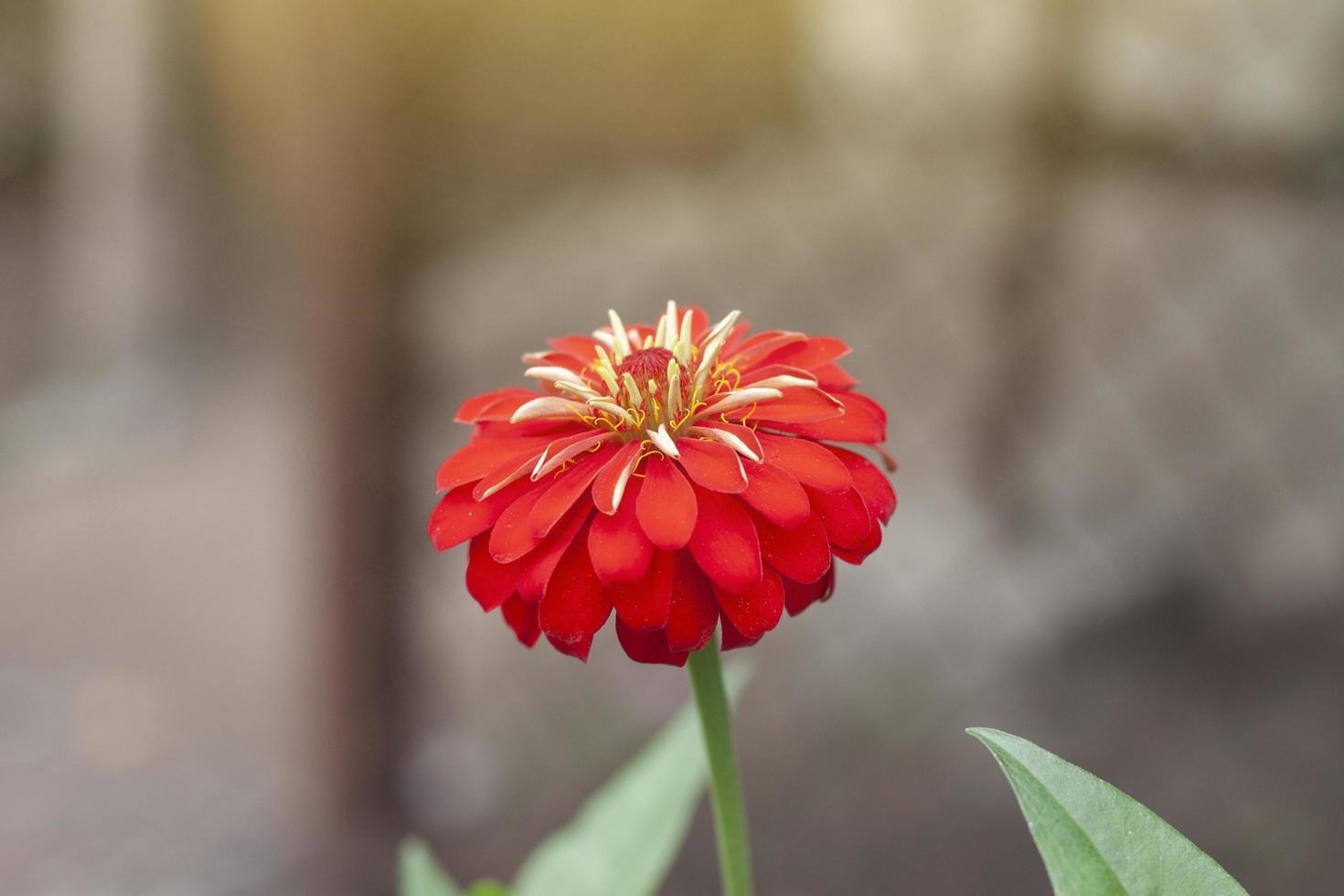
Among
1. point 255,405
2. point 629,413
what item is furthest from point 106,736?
point 629,413

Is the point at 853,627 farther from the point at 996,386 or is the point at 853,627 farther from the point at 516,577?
the point at 516,577

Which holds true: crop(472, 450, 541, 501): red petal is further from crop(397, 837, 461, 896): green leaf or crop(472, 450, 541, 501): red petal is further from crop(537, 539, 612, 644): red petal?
crop(397, 837, 461, 896): green leaf

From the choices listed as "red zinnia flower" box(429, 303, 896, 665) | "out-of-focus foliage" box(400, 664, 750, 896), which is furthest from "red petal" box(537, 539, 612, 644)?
"out-of-focus foliage" box(400, 664, 750, 896)

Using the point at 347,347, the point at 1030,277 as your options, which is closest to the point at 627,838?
the point at 347,347

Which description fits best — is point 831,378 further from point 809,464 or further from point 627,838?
point 627,838

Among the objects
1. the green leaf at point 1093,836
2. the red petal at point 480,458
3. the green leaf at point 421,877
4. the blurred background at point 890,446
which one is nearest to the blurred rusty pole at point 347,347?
the blurred background at point 890,446

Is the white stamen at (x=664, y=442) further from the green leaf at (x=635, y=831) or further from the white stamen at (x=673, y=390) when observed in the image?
the green leaf at (x=635, y=831)
